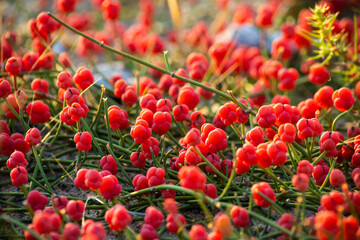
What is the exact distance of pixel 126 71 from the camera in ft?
6.79

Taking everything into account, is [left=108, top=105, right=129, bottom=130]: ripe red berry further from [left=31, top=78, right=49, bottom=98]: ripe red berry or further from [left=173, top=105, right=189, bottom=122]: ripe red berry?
[left=31, top=78, right=49, bottom=98]: ripe red berry

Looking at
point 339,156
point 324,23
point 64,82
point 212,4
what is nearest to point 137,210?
point 64,82

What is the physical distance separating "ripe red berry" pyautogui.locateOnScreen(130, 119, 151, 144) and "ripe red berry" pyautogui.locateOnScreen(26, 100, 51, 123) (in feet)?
0.95

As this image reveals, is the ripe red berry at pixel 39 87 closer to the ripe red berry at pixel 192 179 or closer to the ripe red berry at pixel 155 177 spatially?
the ripe red berry at pixel 155 177

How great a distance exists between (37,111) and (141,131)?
33 cm

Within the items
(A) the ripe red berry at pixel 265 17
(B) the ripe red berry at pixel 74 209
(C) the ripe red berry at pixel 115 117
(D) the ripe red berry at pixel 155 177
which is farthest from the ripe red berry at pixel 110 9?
(B) the ripe red berry at pixel 74 209

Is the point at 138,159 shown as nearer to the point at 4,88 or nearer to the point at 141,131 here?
the point at 141,131

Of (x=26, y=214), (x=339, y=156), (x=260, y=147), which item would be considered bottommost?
(x=26, y=214)

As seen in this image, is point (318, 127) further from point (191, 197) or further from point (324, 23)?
point (324, 23)

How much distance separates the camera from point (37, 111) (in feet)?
3.65

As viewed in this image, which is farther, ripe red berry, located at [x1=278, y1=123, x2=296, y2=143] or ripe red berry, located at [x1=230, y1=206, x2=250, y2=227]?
ripe red berry, located at [x1=278, y1=123, x2=296, y2=143]

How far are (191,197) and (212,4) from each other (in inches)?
92.1

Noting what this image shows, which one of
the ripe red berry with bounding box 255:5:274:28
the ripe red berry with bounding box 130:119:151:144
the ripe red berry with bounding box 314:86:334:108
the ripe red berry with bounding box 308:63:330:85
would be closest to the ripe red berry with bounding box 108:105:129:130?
the ripe red berry with bounding box 130:119:151:144

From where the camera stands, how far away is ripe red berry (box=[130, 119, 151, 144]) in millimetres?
973
